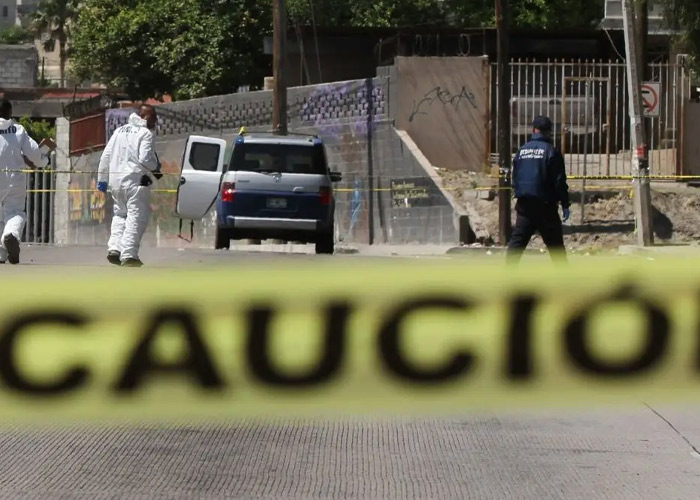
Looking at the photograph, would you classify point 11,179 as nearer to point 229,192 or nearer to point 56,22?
point 229,192

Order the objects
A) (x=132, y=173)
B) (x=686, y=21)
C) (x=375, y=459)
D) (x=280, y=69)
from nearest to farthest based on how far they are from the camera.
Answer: (x=375, y=459)
(x=132, y=173)
(x=686, y=21)
(x=280, y=69)

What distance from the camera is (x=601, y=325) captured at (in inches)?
219

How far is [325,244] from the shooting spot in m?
19.4

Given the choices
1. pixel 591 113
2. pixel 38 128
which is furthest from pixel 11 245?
pixel 38 128

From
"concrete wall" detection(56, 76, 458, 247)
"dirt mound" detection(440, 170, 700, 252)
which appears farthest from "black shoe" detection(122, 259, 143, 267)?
"concrete wall" detection(56, 76, 458, 247)

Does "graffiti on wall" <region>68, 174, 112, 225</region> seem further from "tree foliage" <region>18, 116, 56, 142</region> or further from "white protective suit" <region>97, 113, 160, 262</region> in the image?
"white protective suit" <region>97, 113, 160, 262</region>

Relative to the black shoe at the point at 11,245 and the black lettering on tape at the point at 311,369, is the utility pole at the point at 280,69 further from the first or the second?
the black lettering on tape at the point at 311,369

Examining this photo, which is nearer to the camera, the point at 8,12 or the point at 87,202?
the point at 87,202

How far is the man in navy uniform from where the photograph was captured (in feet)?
39.7

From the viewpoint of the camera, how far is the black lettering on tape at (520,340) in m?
5.53

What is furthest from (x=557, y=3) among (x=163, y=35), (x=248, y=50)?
(x=163, y=35)

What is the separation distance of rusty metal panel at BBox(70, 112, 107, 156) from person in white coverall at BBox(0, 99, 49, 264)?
21834 mm

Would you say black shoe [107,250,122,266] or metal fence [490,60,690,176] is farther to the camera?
metal fence [490,60,690,176]

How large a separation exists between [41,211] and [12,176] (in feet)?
76.6
